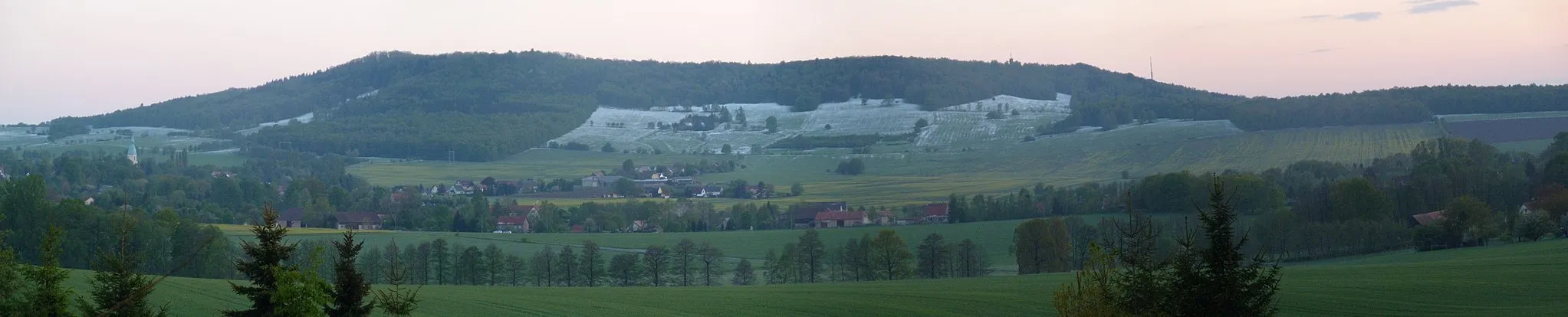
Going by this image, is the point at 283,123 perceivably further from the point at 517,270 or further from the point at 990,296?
the point at 990,296

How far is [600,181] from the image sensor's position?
78938mm

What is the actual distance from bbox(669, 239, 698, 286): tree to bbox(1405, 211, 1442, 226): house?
26.1 meters

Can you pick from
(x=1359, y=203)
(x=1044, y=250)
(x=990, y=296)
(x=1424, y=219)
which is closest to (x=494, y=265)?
(x=1044, y=250)

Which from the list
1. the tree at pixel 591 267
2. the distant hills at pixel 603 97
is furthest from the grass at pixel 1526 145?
the tree at pixel 591 267

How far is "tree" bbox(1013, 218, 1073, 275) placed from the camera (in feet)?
144

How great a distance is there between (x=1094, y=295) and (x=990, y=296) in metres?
17.8

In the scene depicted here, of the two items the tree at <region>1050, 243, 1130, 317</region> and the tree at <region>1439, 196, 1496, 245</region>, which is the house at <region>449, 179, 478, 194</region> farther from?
the tree at <region>1050, 243, 1130, 317</region>

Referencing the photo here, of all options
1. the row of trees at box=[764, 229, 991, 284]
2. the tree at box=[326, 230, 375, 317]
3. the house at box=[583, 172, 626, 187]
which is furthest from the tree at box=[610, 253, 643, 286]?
the house at box=[583, 172, 626, 187]

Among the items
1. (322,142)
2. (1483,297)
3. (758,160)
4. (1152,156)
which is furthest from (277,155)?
(1483,297)

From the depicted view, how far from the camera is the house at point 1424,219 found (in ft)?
147

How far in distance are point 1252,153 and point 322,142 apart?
77499mm

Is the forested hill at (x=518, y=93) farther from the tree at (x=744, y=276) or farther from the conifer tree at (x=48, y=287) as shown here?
the conifer tree at (x=48, y=287)

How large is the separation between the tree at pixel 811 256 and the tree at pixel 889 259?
1.87m

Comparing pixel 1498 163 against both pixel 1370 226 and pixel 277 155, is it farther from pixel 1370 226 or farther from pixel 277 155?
pixel 277 155
